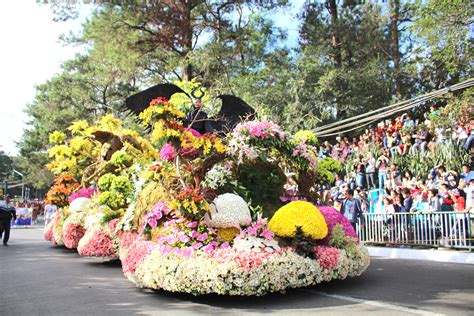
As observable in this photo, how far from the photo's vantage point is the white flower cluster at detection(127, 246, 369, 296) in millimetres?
6441

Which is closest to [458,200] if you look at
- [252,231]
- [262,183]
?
[262,183]

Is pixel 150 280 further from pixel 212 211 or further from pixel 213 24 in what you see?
pixel 213 24

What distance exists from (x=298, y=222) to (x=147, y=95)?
507 cm

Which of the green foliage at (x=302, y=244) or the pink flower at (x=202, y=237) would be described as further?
the green foliage at (x=302, y=244)

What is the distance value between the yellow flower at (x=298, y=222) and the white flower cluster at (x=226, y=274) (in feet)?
1.23

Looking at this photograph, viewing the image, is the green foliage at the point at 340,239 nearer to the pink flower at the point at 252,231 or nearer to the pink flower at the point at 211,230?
the pink flower at the point at 252,231

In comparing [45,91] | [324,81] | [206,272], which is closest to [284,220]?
[206,272]

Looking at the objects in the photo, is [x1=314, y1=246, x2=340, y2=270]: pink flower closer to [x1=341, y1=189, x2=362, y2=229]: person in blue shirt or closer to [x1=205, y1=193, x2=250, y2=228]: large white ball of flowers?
[x1=205, y1=193, x2=250, y2=228]: large white ball of flowers

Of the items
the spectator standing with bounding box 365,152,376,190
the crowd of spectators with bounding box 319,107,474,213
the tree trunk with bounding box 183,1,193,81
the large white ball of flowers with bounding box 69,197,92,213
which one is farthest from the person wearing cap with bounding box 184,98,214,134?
the tree trunk with bounding box 183,1,193,81

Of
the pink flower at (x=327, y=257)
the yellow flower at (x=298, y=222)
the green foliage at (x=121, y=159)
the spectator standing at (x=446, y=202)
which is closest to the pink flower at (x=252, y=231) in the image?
the yellow flower at (x=298, y=222)

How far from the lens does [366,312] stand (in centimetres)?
596

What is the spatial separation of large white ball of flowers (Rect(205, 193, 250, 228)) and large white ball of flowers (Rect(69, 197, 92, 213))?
25.4ft

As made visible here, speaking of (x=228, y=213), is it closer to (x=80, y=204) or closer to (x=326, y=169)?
(x=326, y=169)

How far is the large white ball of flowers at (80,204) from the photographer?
14.0m
